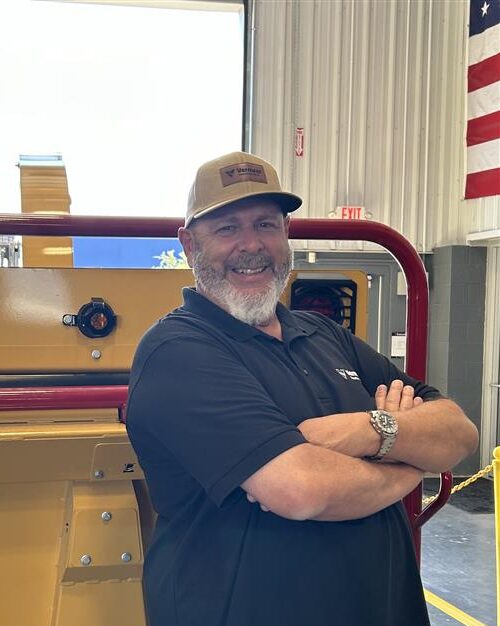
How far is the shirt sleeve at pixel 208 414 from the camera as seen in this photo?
133 centimetres

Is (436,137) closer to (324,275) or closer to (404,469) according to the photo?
(324,275)

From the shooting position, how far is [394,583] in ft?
4.99

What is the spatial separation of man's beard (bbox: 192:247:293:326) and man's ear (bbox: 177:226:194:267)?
33 millimetres

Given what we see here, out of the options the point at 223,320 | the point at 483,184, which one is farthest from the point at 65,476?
the point at 483,184

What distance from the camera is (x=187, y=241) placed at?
1767 mm

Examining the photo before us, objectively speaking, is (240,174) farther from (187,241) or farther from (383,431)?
(383,431)

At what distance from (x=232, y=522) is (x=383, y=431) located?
37 centimetres

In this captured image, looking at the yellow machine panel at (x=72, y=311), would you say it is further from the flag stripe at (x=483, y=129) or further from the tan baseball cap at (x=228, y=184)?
the flag stripe at (x=483, y=129)

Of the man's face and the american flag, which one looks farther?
the american flag

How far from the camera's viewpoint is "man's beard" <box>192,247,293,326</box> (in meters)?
1.64

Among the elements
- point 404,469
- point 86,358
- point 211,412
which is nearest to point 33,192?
point 86,358

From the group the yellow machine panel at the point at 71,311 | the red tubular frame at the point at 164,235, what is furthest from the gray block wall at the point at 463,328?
the yellow machine panel at the point at 71,311

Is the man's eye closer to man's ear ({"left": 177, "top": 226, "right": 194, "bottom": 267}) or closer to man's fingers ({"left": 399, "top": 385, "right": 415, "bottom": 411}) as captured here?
man's ear ({"left": 177, "top": 226, "right": 194, "bottom": 267})

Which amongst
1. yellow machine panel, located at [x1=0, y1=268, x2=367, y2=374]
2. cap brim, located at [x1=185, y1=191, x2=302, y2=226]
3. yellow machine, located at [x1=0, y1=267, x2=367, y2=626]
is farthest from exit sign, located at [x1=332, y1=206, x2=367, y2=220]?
cap brim, located at [x1=185, y1=191, x2=302, y2=226]
